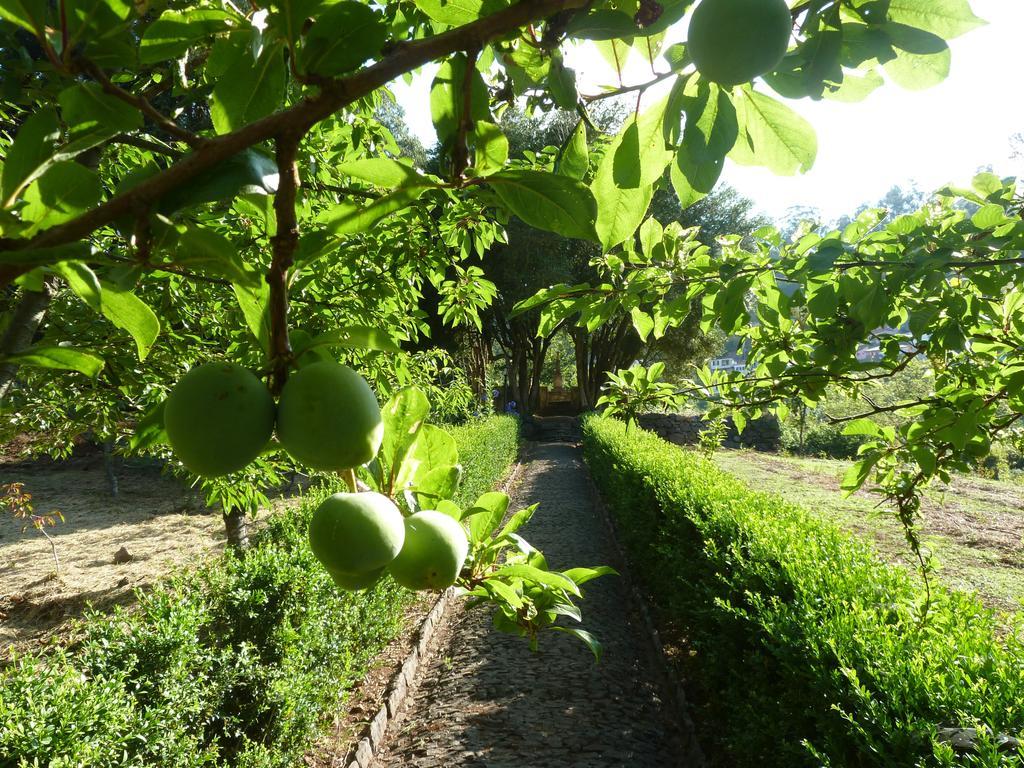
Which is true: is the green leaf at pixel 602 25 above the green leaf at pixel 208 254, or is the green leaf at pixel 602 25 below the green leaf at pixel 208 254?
above

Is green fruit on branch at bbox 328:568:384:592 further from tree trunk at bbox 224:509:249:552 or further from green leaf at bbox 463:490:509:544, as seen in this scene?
tree trunk at bbox 224:509:249:552

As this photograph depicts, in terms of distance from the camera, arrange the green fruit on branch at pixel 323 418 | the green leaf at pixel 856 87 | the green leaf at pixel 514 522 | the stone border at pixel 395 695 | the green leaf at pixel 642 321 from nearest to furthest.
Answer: the green fruit on branch at pixel 323 418
the green leaf at pixel 856 87
the green leaf at pixel 514 522
the green leaf at pixel 642 321
the stone border at pixel 395 695

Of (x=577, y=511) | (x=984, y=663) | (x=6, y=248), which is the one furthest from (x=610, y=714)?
(x=577, y=511)

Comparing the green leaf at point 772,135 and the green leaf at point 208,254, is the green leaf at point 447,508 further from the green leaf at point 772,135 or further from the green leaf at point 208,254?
the green leaf at point 772,135

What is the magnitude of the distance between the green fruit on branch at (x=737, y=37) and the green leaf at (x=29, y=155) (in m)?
0.67

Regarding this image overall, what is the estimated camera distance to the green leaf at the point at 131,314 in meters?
0.61

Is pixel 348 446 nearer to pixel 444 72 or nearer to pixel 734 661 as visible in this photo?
pixel 444 72

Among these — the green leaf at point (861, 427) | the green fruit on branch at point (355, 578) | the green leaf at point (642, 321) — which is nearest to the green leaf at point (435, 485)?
the green fruit on branch at point (355, 578)

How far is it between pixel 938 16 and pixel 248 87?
907 mm

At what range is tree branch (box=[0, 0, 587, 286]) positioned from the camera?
0.49m

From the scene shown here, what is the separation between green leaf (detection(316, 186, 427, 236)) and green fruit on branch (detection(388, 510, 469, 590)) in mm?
371

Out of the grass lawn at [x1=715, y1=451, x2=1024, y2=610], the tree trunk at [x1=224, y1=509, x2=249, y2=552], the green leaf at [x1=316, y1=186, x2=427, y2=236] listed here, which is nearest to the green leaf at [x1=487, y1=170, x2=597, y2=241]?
the green leaf at [x1=316, y1=186, x2=427, y2=236]

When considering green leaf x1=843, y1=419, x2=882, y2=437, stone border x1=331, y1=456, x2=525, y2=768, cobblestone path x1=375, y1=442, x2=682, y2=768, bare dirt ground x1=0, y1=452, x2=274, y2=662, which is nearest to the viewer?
green leaf x1=843, y1=419, x2=882, y2=437

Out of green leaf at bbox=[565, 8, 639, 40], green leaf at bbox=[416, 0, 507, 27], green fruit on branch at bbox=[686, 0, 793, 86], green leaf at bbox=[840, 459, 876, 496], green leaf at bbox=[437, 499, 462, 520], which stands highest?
green leaf at bbox=[416, 0, 507, 27]
